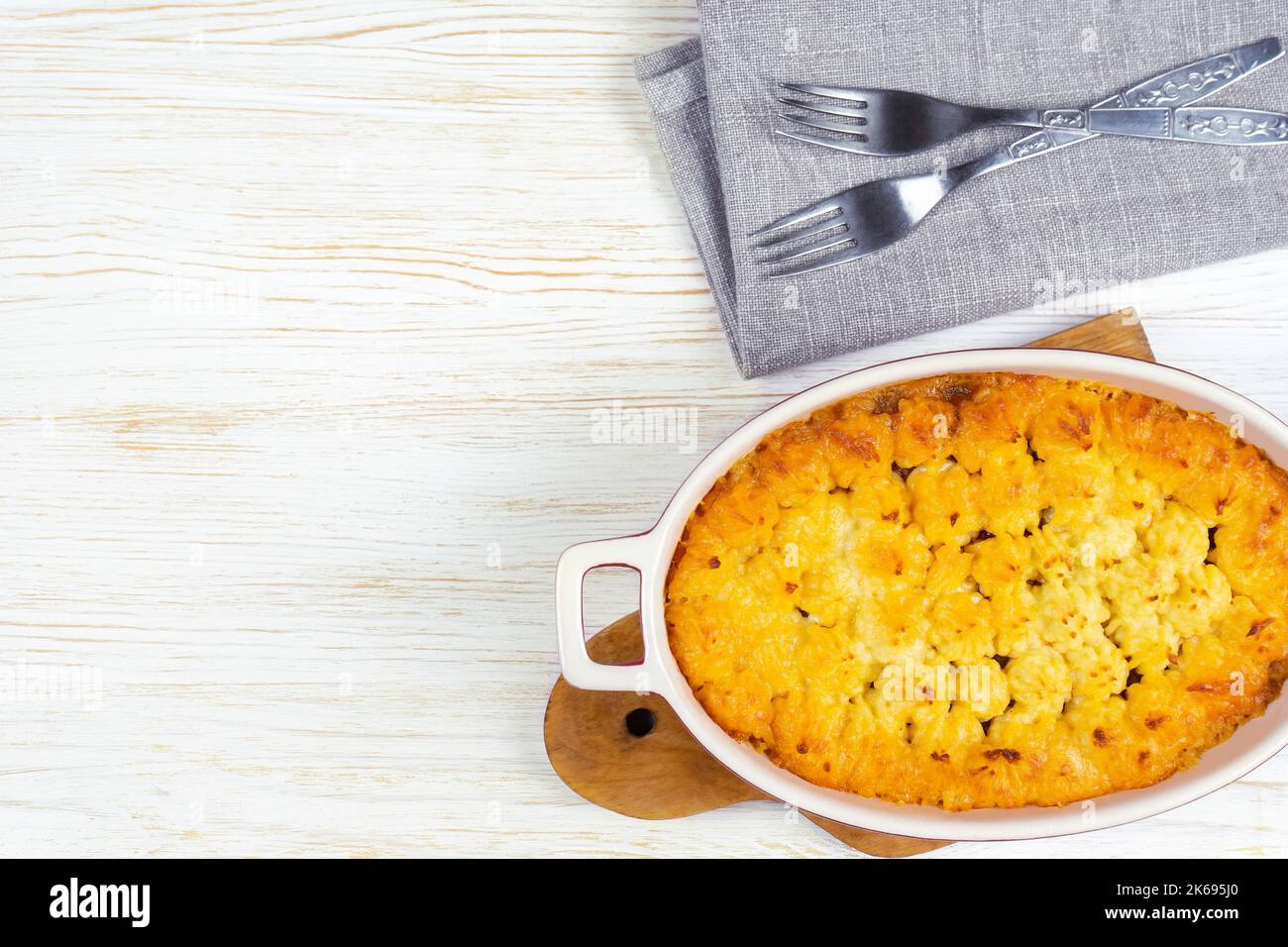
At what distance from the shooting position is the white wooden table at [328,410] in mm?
1396

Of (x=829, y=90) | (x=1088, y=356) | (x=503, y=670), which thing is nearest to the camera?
(x=1088, y=356)

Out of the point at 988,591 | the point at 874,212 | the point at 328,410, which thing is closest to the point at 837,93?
the point at 874,212

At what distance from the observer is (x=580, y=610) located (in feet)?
3.62

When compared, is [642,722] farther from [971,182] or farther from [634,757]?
[971,182]

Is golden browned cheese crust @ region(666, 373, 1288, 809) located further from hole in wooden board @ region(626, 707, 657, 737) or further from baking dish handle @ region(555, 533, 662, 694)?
hole in wooden board @ region(626, 707, 657, 737)

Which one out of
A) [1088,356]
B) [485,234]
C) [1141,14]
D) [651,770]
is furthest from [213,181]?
[1141,14]

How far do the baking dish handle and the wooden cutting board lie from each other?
189mm

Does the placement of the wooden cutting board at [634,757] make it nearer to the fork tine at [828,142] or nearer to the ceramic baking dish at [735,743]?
the ceramic baking dish at [735,743]

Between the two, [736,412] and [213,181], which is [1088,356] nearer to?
[736,412]

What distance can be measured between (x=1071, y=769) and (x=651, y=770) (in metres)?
0.53

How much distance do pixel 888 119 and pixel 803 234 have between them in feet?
0.63

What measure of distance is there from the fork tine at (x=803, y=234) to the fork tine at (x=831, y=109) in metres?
0.14

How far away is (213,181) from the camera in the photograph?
1.42 m

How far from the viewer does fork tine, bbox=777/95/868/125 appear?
4.27 ft
